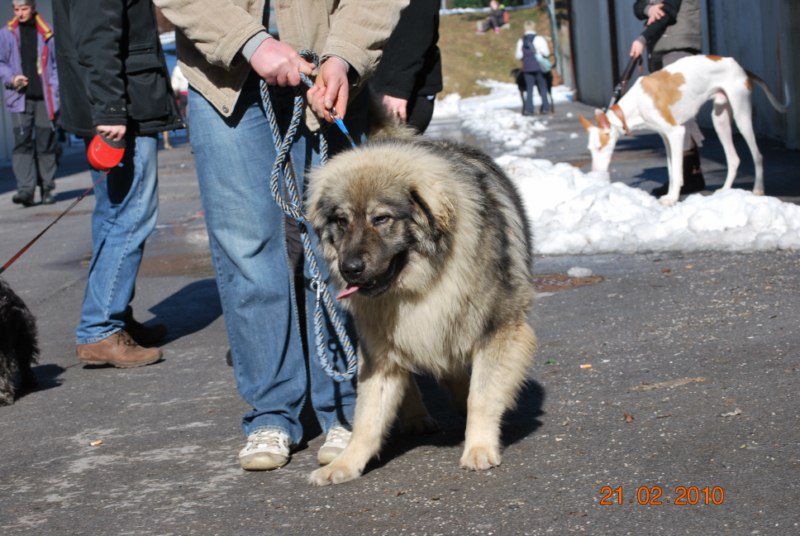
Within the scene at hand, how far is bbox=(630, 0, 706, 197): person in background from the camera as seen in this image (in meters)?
10.3

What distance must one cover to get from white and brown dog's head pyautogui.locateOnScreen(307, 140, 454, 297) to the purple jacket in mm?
10180

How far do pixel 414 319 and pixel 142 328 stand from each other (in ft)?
10.5

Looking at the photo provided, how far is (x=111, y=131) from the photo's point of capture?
5758 mm

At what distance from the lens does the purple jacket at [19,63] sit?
1309cm

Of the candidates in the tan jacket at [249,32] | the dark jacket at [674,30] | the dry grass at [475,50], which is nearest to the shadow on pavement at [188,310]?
the tan jacket at [249,32]

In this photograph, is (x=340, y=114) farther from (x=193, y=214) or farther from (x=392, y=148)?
(x=193, y=214)

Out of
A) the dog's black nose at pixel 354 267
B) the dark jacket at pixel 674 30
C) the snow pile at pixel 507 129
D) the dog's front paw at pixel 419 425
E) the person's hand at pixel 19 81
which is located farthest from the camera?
the snow pile at pixel 507 129

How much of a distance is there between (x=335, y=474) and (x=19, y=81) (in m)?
11.5

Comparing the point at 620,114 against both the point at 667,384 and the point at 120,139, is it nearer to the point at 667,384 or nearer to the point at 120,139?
the point at 120,139

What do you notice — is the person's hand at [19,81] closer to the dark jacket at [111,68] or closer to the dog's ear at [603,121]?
the dog's ear at [603,121]

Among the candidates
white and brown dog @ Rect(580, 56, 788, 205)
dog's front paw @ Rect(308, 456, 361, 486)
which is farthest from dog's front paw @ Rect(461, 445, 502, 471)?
white and brown dog @ Rect(580, 56, 788, 205)

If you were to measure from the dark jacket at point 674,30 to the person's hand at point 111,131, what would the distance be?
608 centimetres

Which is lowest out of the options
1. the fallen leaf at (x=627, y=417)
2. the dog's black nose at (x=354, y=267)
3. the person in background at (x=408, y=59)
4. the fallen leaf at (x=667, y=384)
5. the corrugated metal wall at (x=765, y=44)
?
the corrugated metal wall at (x=765, y=44)

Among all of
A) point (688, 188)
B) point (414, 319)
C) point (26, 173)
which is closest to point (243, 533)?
point (414, 319)
